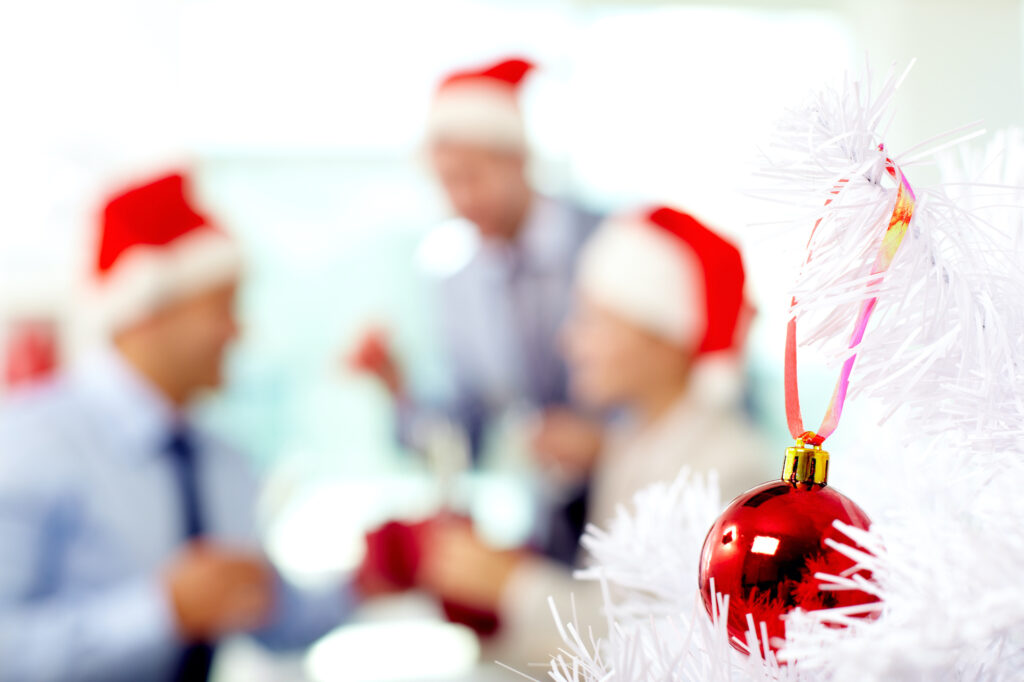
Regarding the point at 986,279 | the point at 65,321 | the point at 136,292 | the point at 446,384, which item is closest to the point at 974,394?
the point at 986,279

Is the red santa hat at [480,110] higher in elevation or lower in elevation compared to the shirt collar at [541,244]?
higher

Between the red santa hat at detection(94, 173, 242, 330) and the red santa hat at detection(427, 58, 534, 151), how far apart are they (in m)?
0.37

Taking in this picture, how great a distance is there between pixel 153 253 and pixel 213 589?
405 millimetres

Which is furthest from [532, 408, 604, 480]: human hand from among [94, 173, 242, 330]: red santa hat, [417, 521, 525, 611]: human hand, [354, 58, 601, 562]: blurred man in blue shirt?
[94, 173, 242, 330]: red santa hat

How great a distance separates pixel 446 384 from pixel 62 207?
2.14 feet

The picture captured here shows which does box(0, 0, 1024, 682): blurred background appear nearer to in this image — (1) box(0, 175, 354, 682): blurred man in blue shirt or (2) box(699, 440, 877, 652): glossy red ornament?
(1) box(0, 175, 354, 682): blurred man in blue shirt

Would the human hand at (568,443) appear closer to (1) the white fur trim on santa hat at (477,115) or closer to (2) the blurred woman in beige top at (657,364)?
(2) the blurred woman in beige top at (657,364)

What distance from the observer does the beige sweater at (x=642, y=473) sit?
0.95 metres

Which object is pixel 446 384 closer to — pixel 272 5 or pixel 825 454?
pixel 272 5

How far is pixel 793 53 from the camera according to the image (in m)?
1.50

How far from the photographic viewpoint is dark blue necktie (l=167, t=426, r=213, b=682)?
42.4 inches

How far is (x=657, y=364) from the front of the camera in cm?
103

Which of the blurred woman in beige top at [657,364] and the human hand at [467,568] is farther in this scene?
the human hand at [467,568]

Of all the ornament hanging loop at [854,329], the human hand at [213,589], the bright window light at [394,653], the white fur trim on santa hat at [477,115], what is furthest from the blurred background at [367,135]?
the ornament hanging loop at [854,329]
